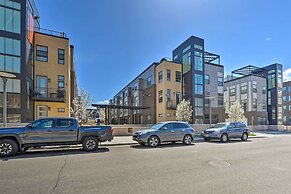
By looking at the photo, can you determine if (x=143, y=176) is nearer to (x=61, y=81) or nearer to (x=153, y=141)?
(x=153, y=141)

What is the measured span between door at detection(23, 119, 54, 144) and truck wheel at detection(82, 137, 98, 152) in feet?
6.15

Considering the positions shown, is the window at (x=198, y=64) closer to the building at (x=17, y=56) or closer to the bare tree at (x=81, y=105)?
the bare tree at (x=81, y=105)

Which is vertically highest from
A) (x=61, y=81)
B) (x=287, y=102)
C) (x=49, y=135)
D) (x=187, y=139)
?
(x=61, y=81)

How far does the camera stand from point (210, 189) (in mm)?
4648

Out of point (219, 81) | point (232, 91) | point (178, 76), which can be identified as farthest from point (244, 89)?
point (178, 76)

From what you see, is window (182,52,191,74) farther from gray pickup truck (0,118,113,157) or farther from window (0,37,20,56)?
gray pickup truck (0,118,113,157)

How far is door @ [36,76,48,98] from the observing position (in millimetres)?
21656

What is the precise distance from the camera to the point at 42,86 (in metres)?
22.1

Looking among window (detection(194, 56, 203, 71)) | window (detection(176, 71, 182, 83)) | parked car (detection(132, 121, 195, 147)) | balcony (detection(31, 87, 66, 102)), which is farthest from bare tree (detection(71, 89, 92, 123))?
window (detection(194, 56, 203, 71))

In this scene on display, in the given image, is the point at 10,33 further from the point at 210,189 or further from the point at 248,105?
the point at 248,105

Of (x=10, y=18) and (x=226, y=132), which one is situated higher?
(x=10, y=18)

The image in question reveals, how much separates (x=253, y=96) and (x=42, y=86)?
151 feet

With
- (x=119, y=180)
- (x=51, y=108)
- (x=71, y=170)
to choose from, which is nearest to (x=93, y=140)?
(x=71, y=170)

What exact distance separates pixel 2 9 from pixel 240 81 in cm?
4974
